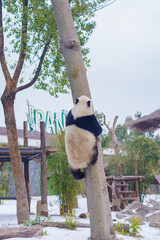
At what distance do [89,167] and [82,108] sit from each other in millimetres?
709

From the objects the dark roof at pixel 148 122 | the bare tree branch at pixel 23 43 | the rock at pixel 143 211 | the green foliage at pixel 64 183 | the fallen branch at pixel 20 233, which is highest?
the bare tree branch at pixel 23 43

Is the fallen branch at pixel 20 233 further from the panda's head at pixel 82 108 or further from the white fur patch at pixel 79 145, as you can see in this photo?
the panda's head at pixel 82 108

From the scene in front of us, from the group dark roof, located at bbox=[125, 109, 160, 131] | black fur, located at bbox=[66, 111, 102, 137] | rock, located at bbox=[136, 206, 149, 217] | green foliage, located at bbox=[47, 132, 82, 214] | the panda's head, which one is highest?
dark roof, located at bbox=[125, 109, 160, 131]

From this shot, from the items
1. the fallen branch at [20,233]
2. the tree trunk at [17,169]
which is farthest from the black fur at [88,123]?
the tree trunk at [17,169]

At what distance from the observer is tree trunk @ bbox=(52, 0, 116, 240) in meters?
3.43

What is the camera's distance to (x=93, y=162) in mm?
3400

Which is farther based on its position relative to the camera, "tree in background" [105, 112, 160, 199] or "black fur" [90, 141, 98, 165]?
"tree in background" [105, 112, 160, 199]

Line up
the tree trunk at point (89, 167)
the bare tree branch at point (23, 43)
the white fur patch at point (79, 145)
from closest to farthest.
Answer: the white fur patch at point (79, 145) → the tree trunk at point (89, 167) → the bare tree branch at point (23, 43)

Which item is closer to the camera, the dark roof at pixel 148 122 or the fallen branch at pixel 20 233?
the fallen branch at pixel 20 233

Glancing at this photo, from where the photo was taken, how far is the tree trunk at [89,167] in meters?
3.43

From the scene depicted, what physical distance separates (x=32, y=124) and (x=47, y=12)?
23.8 ft

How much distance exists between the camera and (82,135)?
3.32 meters

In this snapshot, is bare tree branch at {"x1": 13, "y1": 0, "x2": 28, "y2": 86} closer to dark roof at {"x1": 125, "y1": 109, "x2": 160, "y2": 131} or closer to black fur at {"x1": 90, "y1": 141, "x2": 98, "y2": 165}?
dark roof at {"x1": 125, "y1": 109, "x2": 160, "y2": 131}

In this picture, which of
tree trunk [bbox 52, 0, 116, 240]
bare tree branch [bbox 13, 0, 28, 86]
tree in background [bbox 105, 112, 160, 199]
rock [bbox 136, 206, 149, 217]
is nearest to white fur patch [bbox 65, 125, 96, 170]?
tree trunk [bbox 52, 0, 116, 240]
